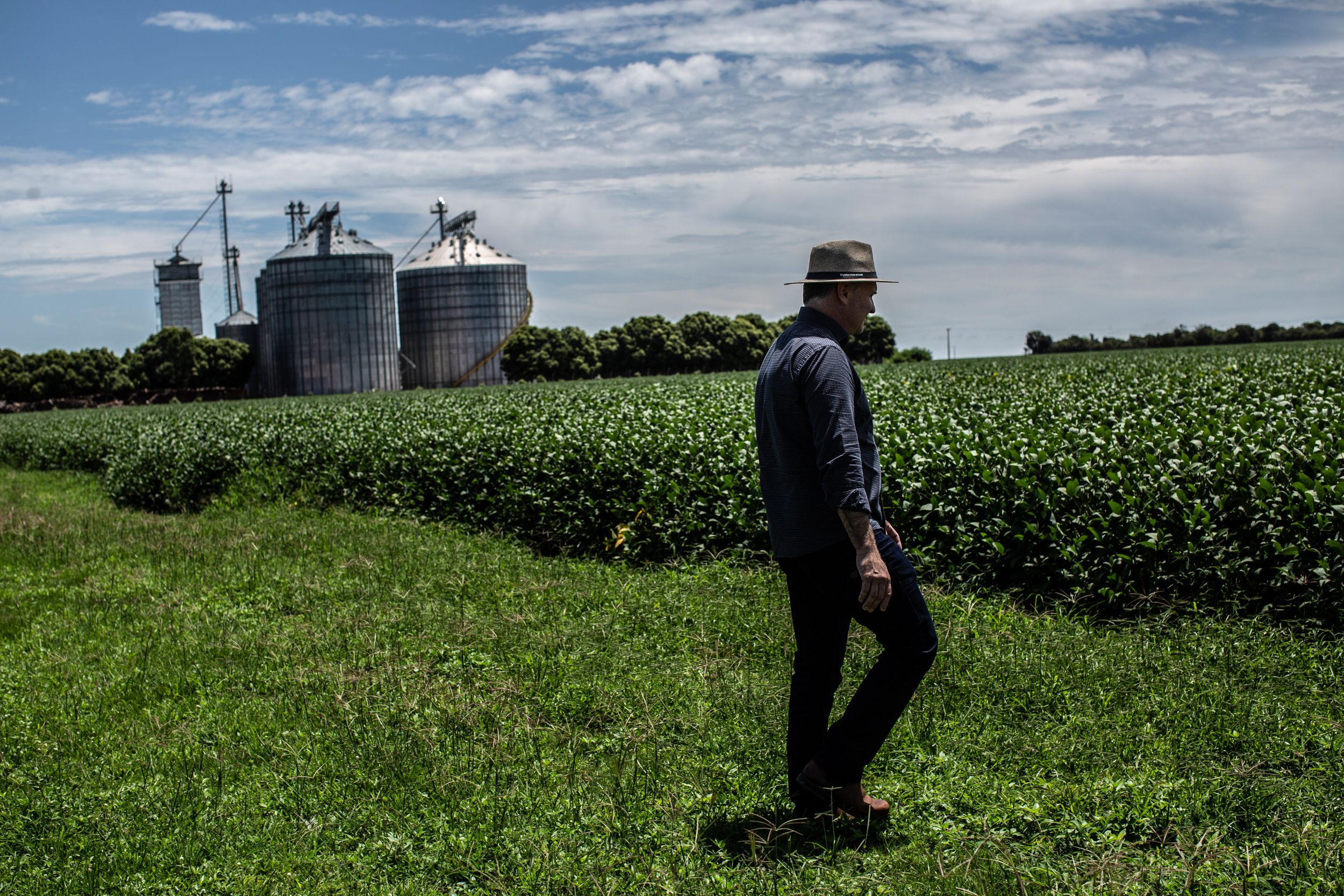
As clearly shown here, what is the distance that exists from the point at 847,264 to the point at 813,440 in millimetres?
679

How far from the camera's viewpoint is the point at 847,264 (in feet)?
12.5

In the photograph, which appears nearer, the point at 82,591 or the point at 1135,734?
the point at 1135,734

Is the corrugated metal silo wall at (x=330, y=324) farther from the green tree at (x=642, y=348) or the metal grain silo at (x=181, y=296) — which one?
the metal grain silo at (x=181, y=296)

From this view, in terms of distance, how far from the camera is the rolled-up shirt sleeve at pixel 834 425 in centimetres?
355

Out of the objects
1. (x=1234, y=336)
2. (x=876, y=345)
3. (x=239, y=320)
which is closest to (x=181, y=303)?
(x=239, y=320)

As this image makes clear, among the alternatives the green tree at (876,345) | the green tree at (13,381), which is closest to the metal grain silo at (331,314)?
the green tree at (13,381)

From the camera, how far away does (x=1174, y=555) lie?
669 cm

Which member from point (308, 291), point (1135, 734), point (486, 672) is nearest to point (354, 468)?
point (486, 672)

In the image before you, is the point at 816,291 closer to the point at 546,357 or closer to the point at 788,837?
the point at 788,837

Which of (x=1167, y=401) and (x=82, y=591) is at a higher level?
(x=1167, y=401)

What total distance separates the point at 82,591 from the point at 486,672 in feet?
17.1

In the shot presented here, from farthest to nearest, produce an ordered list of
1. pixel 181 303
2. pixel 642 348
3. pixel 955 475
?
pixel 181 303 < pixel 642 348 < pixel 955 475

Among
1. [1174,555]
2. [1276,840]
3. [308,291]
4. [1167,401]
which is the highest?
[308,291]

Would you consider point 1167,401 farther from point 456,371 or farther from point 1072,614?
point 456,371
